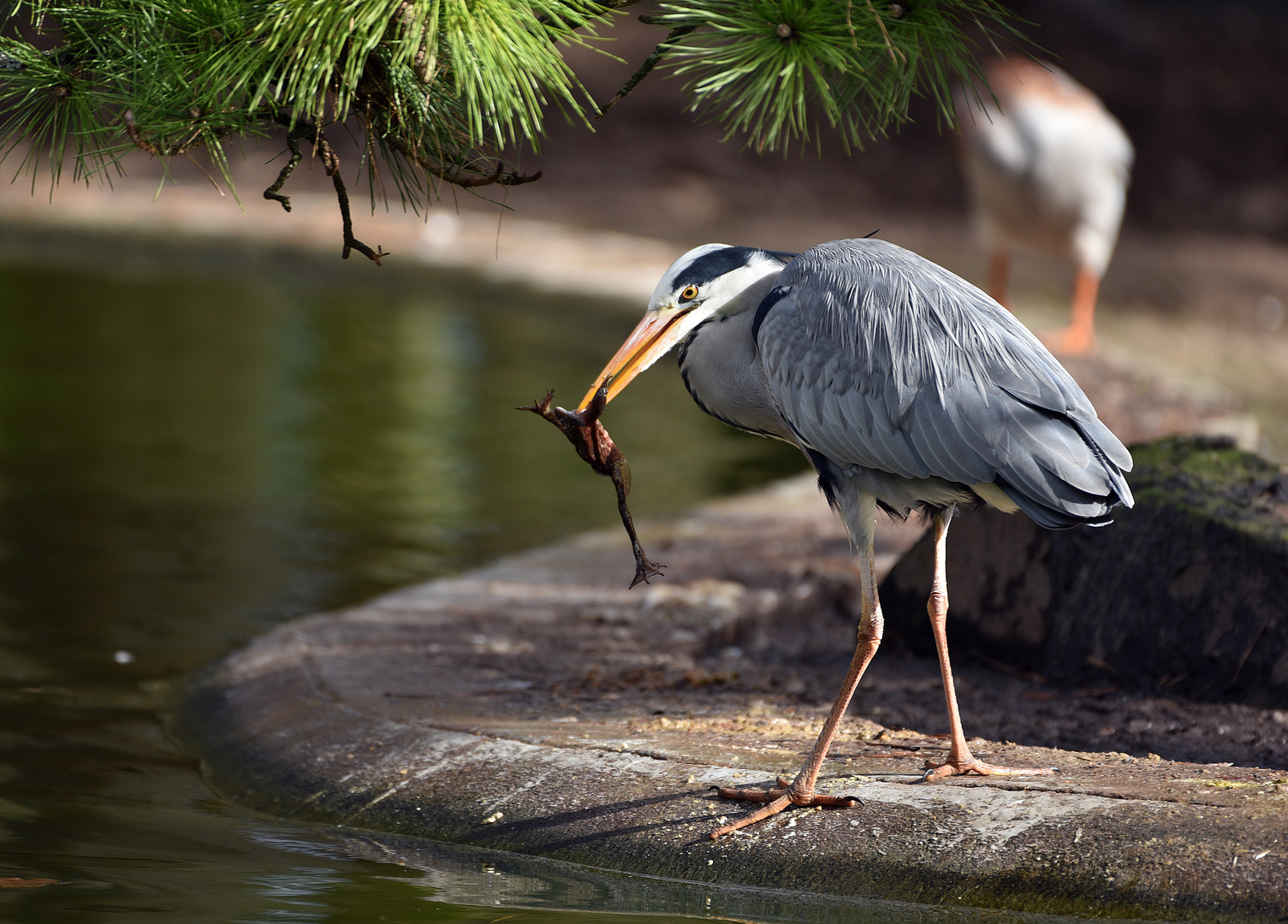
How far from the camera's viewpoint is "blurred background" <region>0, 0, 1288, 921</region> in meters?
3.81

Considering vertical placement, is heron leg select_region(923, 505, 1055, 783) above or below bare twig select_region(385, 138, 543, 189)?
below

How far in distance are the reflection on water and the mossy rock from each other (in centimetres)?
209

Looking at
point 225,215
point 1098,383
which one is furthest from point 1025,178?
point 225,215

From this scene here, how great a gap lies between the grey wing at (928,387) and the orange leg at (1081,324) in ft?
19.3

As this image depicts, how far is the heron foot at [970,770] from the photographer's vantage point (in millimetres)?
3357

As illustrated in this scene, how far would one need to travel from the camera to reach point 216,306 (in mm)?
11336

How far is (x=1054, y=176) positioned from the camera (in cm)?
927

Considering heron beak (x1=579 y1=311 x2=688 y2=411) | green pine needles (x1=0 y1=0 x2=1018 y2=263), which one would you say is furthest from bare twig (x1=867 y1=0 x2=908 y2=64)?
heron beak (x1=579 y1=311 x2=688 y2=411)

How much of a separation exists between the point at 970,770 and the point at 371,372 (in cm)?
683

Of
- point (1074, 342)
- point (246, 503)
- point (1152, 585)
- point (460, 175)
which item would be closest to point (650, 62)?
point (460, 175)

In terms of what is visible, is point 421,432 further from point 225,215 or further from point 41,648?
point 225,215

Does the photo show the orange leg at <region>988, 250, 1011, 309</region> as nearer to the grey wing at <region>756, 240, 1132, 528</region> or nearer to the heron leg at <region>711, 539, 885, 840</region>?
the grey wing at <region>756, 240, 1132, 528</region>

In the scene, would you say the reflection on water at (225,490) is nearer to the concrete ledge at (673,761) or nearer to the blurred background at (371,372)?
the blurred background at (371,372)

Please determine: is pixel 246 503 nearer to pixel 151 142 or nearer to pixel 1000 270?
pixel 151 142
